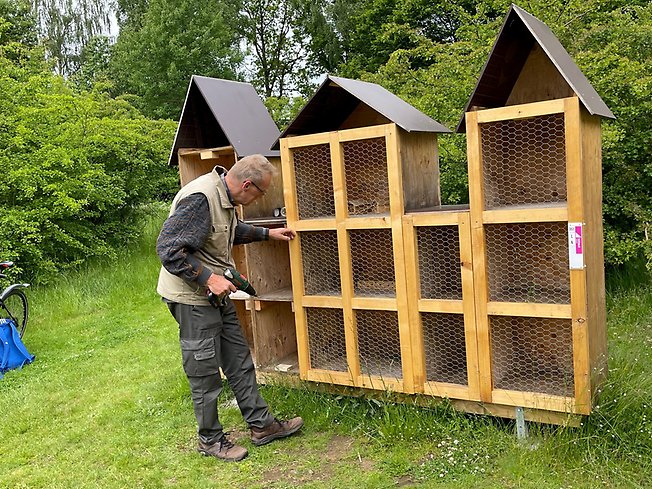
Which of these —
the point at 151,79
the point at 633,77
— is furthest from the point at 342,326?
the point at 151,79

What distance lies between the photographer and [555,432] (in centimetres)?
299

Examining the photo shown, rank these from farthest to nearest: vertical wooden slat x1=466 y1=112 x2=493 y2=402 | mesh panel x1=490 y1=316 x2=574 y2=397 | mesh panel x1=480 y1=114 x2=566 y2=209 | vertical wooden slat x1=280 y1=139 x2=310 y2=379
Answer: vertical wooden slat x1=280 y1=139 x2=310 y2=379 < mesh panel x1=480 y1=114 x2=566 y2=209 < mesh panel x1=490 y1=316 x2=574 y2=397 < vertical wooden slat x1=466 y1=112 x2=493 y2=402

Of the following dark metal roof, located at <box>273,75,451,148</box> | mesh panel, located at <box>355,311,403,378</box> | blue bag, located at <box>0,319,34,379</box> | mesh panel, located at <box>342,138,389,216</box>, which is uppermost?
dark metal roof, located at <box>273,75,451,148</box>

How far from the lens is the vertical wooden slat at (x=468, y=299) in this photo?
3049 mm

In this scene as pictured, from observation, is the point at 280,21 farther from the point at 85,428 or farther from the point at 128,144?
the point at 85,428

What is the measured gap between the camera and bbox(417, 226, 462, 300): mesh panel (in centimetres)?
331

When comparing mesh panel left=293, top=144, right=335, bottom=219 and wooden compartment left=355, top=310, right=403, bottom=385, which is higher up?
mesh panel left=293, top=144, right=335, bottom=219

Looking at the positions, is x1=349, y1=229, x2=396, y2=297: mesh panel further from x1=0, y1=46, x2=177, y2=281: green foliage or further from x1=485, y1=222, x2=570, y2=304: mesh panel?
x1=0, y1=46, x2=177, y2=281: green foliage

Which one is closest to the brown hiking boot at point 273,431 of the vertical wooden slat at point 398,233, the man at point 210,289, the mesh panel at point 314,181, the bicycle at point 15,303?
the man at point 210,289

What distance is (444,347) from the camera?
11.2 ft

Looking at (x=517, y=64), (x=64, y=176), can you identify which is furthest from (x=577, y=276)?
(x=64, y=176)

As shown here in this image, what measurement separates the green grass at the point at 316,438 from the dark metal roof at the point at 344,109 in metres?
1.63

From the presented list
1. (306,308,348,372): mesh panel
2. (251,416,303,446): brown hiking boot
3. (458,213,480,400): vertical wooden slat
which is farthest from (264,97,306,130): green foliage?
(458,213,480,400): vertical wooden slat

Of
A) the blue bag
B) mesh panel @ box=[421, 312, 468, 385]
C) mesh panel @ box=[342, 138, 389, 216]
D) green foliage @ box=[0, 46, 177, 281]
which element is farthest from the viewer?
→ green foliage @ box=[0, 46, 177, 281]
